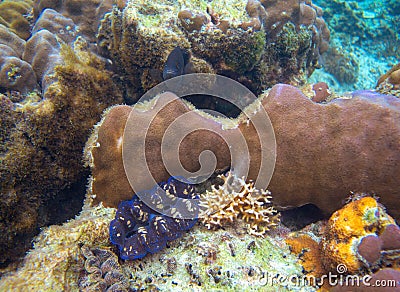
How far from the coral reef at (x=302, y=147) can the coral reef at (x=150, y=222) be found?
28cm

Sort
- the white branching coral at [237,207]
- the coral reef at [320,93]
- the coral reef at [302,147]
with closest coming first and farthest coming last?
the coral reef at [302,147] → the white branching coral at [237,207] → the coral reef at [320,93]

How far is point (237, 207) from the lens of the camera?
324 cm

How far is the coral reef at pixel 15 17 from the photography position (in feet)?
16.2

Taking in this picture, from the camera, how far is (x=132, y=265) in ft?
9.55

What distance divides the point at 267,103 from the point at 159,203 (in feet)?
5.84

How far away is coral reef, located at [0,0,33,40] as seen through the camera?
16.2 ft

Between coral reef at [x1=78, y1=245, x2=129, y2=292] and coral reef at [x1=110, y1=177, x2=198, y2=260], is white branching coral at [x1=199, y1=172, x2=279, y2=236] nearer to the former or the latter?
coral reef at [x1=110, y1=177, x2=198, y2=260]

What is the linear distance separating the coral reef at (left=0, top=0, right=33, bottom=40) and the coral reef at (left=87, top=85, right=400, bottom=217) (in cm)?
314

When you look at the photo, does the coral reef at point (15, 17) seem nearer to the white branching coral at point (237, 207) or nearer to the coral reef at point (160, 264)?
the coral reef at point (160, 264)

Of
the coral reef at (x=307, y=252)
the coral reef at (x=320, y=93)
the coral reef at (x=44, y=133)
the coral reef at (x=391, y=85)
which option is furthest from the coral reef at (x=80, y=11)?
the coral reef at (x=391, y=85)

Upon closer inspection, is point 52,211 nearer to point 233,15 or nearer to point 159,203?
point 159,203

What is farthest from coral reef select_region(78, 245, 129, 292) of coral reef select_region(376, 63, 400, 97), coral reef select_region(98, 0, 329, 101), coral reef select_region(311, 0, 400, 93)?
coral reef select_region(311, 0, 400, 93)

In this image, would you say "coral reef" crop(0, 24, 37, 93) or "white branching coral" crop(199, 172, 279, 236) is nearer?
"white branching coral" crop(199, 172, 279, 236)

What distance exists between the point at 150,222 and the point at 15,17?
4804 mm
